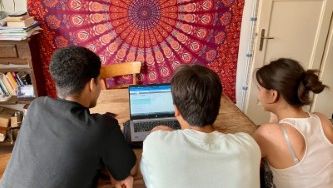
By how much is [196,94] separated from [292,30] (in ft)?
7.50

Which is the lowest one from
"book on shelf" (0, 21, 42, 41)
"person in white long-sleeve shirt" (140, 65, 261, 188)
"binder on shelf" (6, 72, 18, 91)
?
"binder on shelf" (6, 72, 18, 91)

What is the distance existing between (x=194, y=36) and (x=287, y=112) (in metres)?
1.74

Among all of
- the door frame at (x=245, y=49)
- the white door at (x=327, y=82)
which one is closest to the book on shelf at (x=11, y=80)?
the door frame at (x=245, y=49)

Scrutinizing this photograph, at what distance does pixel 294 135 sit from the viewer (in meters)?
1.11

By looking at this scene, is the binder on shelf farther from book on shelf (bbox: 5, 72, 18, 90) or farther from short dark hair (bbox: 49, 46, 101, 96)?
short dark hair (bbox: 49, 46, 101, 96)

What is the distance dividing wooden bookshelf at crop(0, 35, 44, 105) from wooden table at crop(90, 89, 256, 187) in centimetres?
79

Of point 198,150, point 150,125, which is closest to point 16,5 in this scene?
point 150,125

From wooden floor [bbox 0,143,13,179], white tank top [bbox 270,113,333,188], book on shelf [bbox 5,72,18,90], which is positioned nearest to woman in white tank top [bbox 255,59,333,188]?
white tank top [bbox 270,113,333,188]

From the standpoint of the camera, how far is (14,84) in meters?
2.55

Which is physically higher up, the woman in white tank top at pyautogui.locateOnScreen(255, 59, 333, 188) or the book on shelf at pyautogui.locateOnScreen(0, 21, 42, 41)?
the book on shelf at pyautogui.locateOnScreen(0, 21, 42, 41)

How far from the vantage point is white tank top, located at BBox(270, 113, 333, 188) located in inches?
44.3

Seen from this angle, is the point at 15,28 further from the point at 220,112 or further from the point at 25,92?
the point at 220,112

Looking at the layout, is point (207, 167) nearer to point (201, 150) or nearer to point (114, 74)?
point (201, 150)

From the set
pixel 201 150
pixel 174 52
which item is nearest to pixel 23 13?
pixel 174 52
